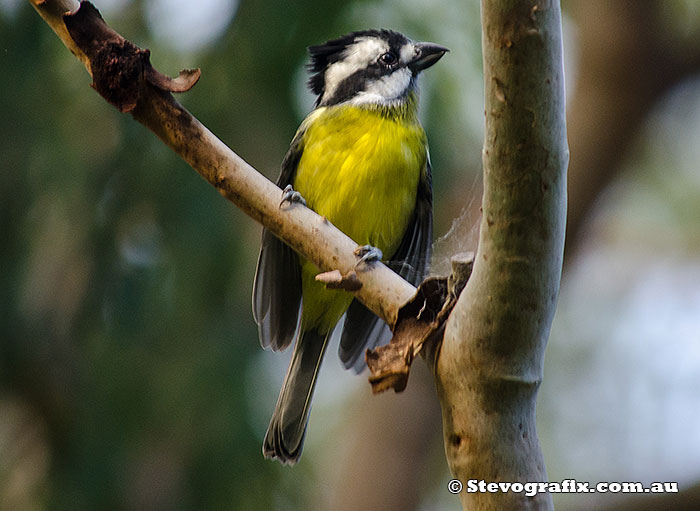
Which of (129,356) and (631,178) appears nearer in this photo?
(129,356)

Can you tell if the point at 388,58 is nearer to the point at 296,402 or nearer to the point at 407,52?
the point at 407,52

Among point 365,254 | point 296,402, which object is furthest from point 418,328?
point 296,402

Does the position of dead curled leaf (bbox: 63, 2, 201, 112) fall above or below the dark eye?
below

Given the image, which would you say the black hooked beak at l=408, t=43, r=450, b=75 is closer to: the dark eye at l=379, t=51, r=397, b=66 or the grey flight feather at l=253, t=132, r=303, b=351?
the dark eye at l=379, t=51, r=397, b=66

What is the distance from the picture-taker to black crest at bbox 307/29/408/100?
129 inches

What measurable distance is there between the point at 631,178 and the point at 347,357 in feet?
10.3

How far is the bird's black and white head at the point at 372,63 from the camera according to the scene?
3.24 metres

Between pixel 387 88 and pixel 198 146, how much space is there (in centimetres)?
155

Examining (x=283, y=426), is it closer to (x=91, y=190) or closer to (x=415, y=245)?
(x=415, y=245)

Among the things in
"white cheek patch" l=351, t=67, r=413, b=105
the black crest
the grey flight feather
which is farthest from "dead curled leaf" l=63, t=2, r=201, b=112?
the black crest

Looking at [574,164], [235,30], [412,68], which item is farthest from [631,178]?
[235,30]

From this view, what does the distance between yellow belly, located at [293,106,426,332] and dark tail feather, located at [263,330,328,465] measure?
0.08m

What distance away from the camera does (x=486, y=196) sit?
142cm

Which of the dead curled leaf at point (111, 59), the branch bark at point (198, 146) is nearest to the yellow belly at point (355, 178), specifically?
the branch bark at point (198, 146)
